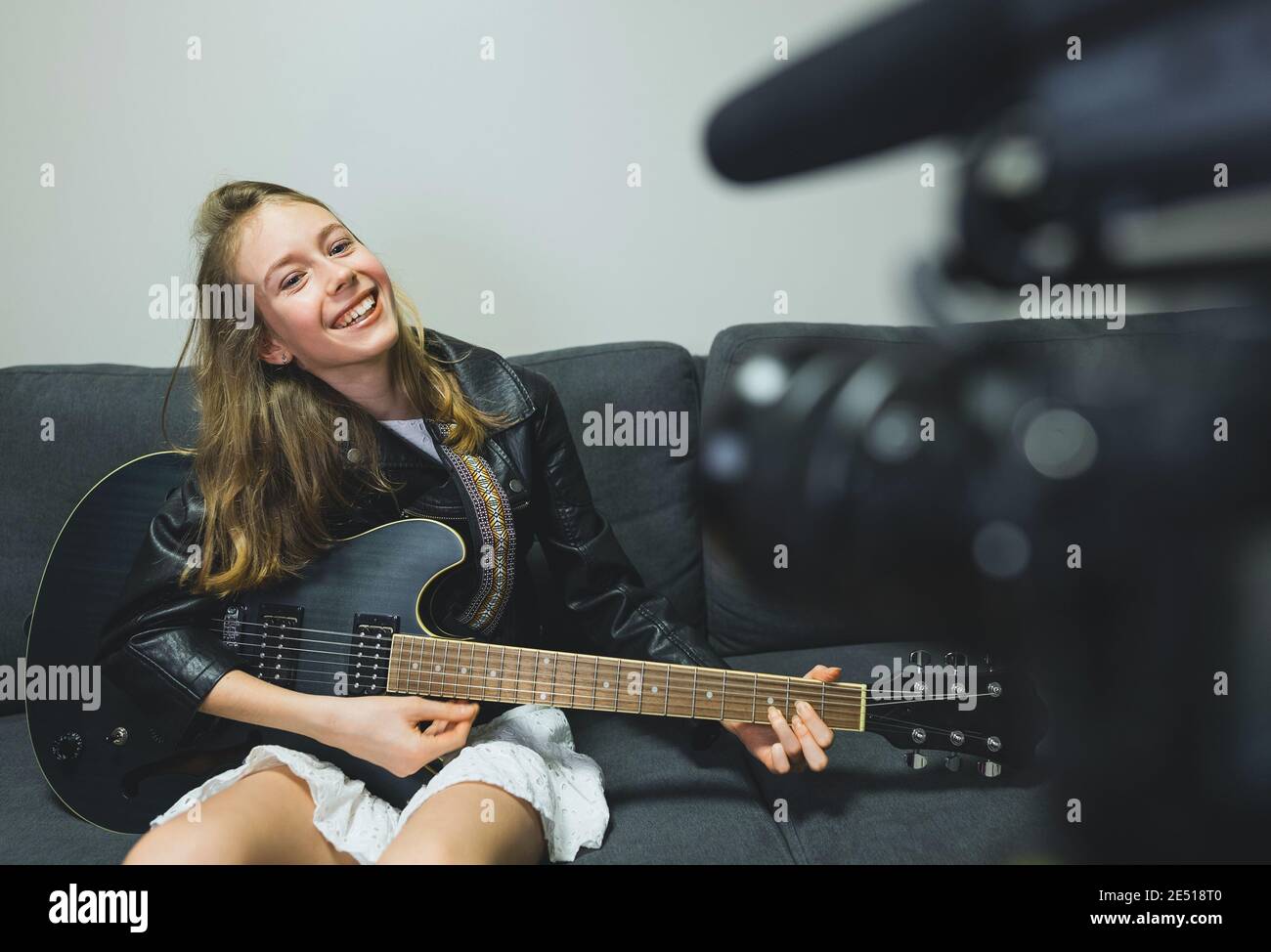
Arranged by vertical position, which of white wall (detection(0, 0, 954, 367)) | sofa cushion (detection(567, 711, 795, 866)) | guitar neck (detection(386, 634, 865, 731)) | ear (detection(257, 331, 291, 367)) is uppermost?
white wall (detection(0, 0, 954, 367))

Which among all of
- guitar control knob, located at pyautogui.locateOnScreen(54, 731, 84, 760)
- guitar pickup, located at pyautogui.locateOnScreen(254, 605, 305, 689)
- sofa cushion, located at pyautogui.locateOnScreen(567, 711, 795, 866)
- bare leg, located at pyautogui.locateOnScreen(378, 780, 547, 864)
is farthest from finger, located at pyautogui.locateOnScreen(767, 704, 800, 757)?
guitar control knob, located at pyautogui.locateOnScreen(54, 731, 84, 760)

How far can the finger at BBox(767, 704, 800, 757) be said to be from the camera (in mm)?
949

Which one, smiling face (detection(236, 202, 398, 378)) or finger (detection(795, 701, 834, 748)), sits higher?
smiling face (detection(236, 202, 398, 378))

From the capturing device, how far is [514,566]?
3.59 ft

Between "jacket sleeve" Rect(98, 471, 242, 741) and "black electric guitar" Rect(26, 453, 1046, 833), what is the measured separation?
0.02 meters

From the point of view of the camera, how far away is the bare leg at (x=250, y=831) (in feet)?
2.65

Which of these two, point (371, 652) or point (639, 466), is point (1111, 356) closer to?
point (371, 652)

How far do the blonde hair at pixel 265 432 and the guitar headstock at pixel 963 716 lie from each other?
534mm

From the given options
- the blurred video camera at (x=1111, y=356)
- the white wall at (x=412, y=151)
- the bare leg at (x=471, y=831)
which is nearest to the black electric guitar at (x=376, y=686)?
the bare leg at (x=471, y=831)

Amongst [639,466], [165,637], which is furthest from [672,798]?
[165,637]

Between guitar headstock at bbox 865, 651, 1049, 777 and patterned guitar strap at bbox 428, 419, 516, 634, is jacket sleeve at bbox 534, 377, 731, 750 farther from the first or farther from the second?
guitar headstock at bbox 865, 651, 1049, 777

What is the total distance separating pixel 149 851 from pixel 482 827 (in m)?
0.28
